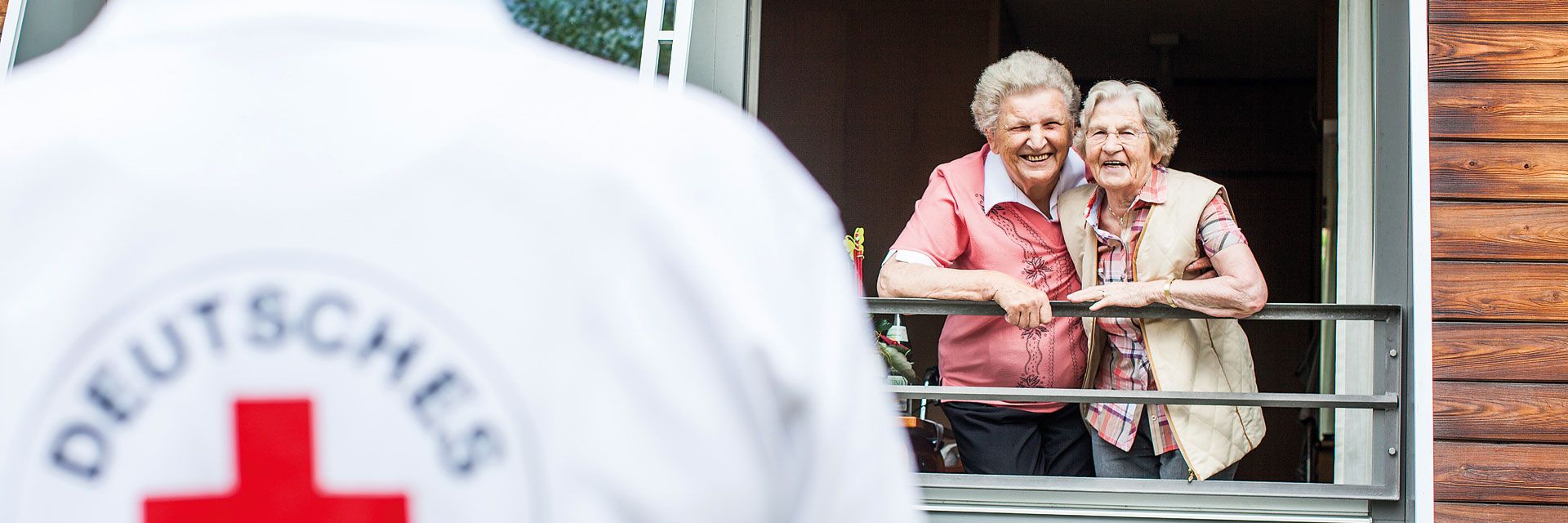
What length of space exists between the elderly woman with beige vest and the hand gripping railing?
0.15 feet

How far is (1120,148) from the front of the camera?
282 centimetres

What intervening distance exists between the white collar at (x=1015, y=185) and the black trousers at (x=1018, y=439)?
445 millimetres

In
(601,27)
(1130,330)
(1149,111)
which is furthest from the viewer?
(601,27)

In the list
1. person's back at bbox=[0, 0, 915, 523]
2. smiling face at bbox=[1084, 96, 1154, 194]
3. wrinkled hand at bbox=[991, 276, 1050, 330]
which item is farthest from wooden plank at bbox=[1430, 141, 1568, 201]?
person's back at bbox=[0, 0, 915, 523]

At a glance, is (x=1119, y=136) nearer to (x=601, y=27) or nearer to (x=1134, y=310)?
(x=1134, y=310)

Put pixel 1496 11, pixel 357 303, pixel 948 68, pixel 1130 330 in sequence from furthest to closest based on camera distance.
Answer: pixel 948 68, pixel 1496 11, pixel 1130 330, pixel 357 303

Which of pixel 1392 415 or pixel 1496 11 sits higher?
pixel 1496 11

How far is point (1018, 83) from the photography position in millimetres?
2982

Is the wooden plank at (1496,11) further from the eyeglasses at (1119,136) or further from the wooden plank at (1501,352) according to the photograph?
the eyeglasses at (1119,136)

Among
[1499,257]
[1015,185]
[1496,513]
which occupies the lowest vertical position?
[1496,513]

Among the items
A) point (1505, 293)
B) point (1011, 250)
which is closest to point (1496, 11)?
point (1505, 293)

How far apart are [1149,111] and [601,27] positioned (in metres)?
1.38

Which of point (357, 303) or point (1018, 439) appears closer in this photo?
point (357, 303)

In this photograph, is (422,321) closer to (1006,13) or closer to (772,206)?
(772,206)
